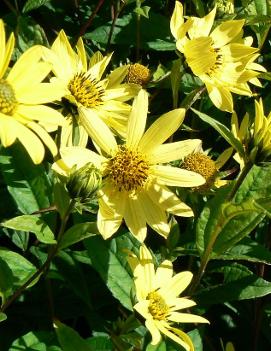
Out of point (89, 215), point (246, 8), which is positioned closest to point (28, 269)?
point (89, 215)

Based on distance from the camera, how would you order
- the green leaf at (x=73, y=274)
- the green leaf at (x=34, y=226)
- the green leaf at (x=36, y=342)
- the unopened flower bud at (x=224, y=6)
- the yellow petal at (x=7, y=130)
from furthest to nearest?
the unopened flower bud at (x=224, y=6), the green leaf at (x=73, y=274), the green leaf at (x=36, y=342), the green leaf at (x=34, y=226), the yellow petal at (x=7, y=130)

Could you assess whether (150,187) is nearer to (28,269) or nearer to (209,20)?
(28,269)

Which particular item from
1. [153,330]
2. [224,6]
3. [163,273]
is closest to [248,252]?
[163,273]

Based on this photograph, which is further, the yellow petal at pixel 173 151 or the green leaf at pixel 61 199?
the yellow petal at pixel 173 151

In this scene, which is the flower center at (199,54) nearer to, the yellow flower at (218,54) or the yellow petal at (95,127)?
the yellow flower at (218,54)

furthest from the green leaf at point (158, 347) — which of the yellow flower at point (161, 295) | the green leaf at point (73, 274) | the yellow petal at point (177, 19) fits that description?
the yellow petal at point (177, 19)

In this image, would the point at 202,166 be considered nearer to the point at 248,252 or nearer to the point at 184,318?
the point at 248,252

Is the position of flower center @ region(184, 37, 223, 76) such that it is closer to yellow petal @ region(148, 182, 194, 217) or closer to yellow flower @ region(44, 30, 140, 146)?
yellow flower @ region(44, 30, 140, 146)
